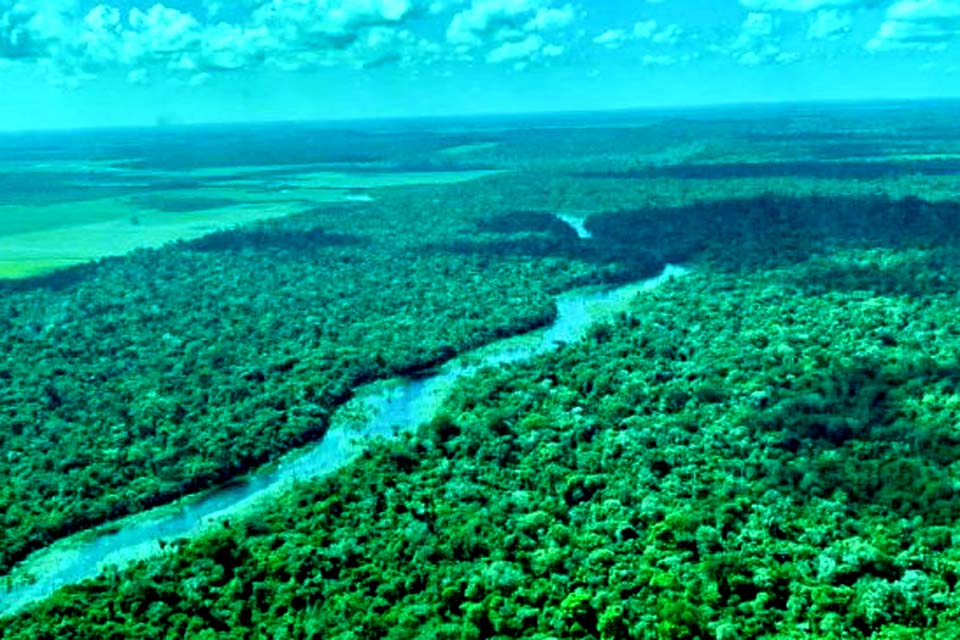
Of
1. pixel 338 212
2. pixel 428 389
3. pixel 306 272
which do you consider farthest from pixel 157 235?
pixel 428 389

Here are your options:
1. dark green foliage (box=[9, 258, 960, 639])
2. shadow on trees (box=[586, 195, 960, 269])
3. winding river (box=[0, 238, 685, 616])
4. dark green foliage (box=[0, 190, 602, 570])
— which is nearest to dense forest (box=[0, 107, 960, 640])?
dark green foliage (box=[9, 258, 960, 639])

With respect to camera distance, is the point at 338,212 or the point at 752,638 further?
the point at 338,212

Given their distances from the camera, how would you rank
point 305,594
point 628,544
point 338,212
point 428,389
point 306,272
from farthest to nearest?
point 338,212 → point 306,272 → point 428,389 → point 628,544 → point 305,594

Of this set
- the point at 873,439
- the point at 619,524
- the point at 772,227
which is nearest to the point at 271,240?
the point at 772,227

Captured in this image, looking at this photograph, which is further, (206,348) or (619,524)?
(206,348)

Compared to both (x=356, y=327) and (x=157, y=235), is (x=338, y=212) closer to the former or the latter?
(x=157, y=235)

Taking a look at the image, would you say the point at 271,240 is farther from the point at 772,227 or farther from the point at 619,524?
the point at 619,524

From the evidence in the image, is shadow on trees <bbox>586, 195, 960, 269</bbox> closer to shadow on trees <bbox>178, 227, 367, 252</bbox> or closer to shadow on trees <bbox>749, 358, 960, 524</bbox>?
shadow on trees <bbox>178, 227, 367, 252</bbox>
